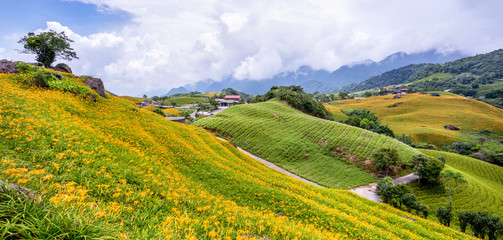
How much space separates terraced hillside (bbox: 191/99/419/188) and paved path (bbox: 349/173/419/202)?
1313 mm

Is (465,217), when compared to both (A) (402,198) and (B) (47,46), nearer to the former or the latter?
(A) (402,198)

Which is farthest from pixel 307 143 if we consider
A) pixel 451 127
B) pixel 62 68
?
pixel 451 127

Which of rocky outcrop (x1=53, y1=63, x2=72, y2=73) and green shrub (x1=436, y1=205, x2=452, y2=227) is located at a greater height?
rocky outcrop (x1=53, y1=63, x2=72, y2=73)

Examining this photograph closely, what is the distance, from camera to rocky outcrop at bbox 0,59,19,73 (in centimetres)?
1916

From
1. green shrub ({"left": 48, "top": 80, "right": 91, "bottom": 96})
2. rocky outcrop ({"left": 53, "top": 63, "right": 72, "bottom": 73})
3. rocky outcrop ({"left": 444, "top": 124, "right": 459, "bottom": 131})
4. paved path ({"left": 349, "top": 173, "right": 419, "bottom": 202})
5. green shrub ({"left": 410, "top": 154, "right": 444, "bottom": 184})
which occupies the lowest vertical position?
paved path ({"left": 349, "top": 173, "right": 419, "bottom": 202})

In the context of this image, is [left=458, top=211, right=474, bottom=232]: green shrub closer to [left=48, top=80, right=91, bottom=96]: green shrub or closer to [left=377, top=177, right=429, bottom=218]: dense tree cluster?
[left=377, top=177, right=429, bottom=218]: dense tree cluster

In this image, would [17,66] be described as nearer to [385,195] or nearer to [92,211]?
[92,211]

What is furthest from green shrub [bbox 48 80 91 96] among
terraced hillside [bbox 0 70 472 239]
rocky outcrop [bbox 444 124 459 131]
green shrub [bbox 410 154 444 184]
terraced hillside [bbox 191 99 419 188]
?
rocky outcrop [bbox 444 124 459 131]

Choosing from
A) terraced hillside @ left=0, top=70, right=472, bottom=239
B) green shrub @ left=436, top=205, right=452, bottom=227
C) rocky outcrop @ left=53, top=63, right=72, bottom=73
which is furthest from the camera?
rocky outcrop @ left=53, top=63, right=72, bottom=73

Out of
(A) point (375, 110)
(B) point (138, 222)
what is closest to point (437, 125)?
(A) point (375, 110)

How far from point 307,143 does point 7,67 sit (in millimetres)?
54210

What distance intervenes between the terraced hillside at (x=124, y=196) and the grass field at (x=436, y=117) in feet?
365

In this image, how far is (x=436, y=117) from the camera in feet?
388

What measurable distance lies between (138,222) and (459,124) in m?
166
